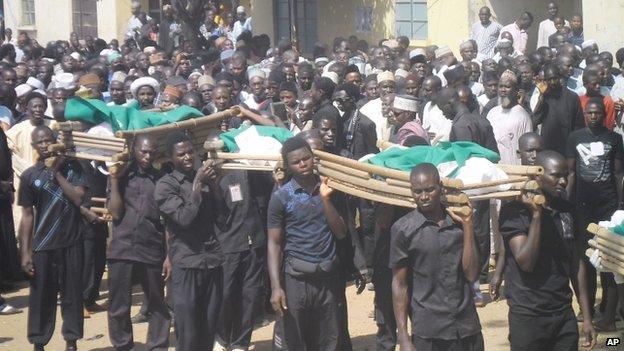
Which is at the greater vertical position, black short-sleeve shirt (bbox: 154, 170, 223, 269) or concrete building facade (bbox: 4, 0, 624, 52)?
concrete building facade (bbox: 4, 0, 624, 52)

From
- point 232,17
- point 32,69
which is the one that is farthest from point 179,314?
point 232,17

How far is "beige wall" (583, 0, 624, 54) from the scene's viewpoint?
15461 millimetres

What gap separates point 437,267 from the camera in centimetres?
659

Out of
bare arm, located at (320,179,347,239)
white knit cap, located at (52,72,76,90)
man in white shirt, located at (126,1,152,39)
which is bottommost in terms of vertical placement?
bare arm, located at (320,179,347,239)

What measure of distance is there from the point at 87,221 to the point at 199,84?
3.36 metres

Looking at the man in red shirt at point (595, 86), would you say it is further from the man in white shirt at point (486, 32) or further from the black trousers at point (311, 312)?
the man in white shirt at point (486, 32)

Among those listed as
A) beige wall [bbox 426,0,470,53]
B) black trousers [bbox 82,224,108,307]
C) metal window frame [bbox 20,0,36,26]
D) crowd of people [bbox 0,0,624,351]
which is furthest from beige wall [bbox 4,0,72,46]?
black trousers [bbox 82,224,108,307]

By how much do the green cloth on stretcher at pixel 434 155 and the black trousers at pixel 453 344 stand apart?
101 cm

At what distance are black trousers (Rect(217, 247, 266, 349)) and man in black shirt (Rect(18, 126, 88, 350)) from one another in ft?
3.85

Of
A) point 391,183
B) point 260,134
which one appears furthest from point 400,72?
point 391,183

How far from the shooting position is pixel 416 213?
262 inches

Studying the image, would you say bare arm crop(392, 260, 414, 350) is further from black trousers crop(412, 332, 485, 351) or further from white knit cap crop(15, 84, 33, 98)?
white knit cap crop(15, 84, 33, 98)

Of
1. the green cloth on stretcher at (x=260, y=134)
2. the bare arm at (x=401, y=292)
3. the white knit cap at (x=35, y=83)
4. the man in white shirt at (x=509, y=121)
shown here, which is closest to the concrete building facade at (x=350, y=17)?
the man in white shirt at (x=509, y=121)

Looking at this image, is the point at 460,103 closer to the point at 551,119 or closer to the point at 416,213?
the point at 551,119
